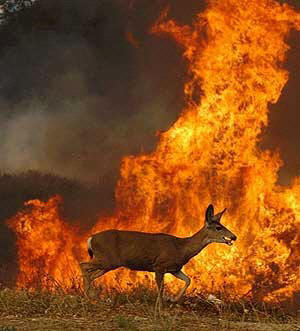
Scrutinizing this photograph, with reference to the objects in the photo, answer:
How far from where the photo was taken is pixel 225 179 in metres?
24.6

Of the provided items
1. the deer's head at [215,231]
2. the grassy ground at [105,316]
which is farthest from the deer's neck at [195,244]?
the grassy ground at [105,316]

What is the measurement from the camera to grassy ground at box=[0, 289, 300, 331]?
11.8 m

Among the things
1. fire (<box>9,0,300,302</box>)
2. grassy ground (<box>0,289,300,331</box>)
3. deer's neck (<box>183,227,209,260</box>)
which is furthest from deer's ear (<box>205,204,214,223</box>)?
fire (<box>9,0,300,302</box>)

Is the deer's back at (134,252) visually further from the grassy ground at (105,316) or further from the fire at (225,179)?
the fire at (225,179)

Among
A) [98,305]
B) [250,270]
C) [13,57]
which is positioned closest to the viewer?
[98,305]

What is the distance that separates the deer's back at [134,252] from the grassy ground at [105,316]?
1339 millimetres

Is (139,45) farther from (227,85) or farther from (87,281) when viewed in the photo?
(87,281)

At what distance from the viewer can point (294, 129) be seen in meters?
28.9

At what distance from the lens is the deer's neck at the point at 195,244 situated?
661 inches

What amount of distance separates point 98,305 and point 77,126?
1759 cm

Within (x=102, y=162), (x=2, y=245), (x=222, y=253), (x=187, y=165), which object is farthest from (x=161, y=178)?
(x=2, y=245)

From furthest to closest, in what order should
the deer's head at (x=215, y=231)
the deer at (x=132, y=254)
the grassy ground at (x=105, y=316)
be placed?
the deer's head at (x=215, y=231) < the deer at (x=132, y=254) < the grassy ground at (x=105, y=316)

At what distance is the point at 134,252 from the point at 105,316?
12.5 feet

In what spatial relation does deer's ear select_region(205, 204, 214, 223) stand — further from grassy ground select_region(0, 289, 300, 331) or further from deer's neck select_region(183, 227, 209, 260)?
grassy ground select_region(0, 289, 300, 331)
